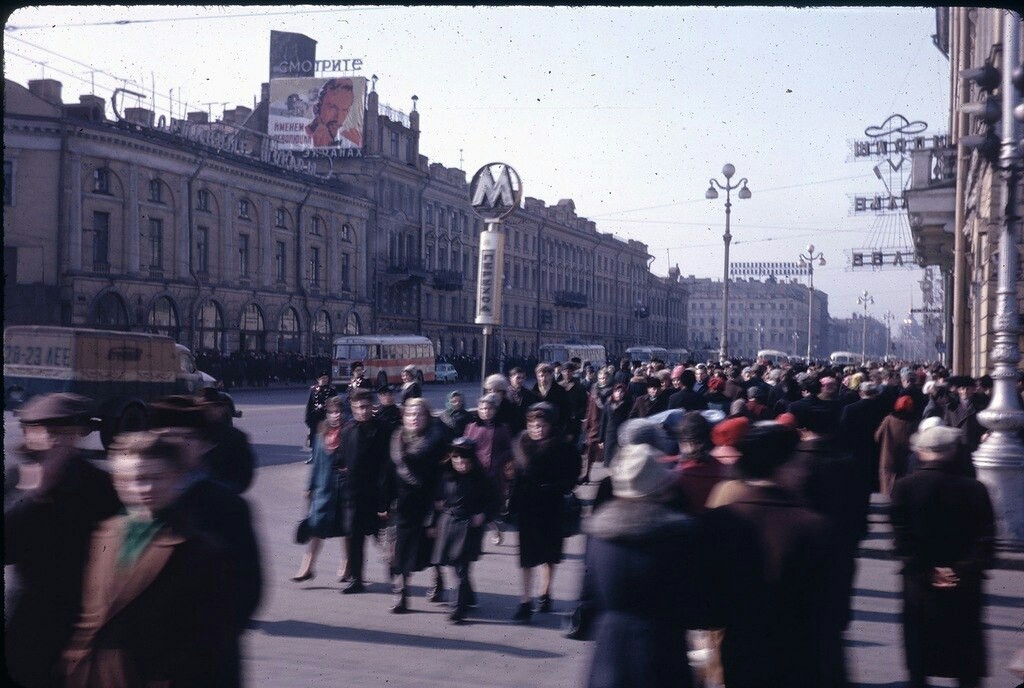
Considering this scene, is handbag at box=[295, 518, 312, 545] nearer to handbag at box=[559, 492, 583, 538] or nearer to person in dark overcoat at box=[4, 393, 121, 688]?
handbag at box=[559, 492, 583, 538]

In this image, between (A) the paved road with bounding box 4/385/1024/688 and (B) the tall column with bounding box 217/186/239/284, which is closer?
(A) the paved road with bounding box 4/385/1024/688

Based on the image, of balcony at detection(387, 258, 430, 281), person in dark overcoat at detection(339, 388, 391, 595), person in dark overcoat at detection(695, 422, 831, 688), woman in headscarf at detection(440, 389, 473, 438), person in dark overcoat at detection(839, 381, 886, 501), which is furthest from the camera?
balcony at detection(387, 258, 430, 281)

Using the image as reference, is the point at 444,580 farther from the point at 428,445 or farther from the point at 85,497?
the point at 85,497

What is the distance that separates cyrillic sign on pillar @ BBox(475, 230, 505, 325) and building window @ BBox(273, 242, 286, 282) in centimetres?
3999

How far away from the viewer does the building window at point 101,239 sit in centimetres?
3862

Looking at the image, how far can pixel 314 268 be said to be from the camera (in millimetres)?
52969

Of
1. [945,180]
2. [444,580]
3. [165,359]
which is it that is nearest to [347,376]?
[165,359]

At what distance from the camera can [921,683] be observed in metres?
5.36

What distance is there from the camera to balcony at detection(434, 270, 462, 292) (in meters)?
63.9

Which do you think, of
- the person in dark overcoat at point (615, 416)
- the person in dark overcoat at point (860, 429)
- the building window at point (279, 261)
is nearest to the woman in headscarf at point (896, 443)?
the person in dark overcoat at point (860, 429)

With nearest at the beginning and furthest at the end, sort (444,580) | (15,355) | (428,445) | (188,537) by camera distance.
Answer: (188,537)
(428,445)
(444,580)
(15,355)

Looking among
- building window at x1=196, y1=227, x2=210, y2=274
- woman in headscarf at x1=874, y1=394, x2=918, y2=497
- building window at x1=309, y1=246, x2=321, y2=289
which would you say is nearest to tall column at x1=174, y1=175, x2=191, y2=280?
building window at x1=196, y1=227, x2=210, y2=274

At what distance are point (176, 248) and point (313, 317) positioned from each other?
34.1 feet

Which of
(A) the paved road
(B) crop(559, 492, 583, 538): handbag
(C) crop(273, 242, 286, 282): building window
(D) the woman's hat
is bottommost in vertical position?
(A) the paved road
